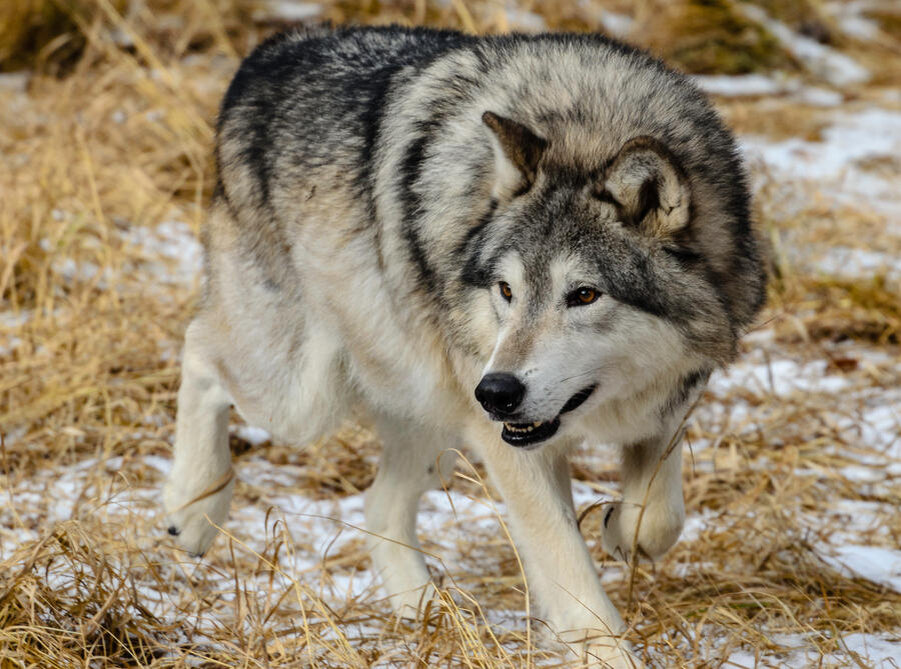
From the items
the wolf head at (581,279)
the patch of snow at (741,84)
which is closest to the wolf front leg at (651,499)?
the wolf head at (581,279)

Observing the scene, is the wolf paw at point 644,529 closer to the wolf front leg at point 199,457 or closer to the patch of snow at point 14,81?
the wolf front leg at point 199,457

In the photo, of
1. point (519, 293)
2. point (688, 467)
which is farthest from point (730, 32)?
point (519, 293)

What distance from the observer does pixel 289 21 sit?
10.2m

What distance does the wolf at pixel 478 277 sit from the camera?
3.09 metres

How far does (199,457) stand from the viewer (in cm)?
432

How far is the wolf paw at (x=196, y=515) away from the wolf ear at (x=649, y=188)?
211cm

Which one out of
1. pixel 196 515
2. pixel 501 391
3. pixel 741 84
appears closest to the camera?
pixel 501 391

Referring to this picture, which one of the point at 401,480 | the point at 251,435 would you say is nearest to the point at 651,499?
the point at 401,480

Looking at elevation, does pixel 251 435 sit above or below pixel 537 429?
below

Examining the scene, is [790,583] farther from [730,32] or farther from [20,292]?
[730,32]

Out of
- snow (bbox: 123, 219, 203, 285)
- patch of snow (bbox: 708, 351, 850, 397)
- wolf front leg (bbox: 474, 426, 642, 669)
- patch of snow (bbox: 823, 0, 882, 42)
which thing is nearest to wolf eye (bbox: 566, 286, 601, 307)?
wolf front leg (bbox: 474, 426, 642, 669)

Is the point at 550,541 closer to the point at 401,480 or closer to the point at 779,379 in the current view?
the point at 401,480

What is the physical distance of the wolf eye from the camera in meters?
3.07

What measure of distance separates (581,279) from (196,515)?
Answer: 6.67 feet
